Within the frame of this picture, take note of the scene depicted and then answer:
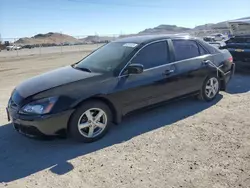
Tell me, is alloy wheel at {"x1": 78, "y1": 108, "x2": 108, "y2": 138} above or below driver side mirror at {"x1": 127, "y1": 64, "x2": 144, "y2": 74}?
below

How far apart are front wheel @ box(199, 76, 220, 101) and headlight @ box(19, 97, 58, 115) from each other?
10.9 ft

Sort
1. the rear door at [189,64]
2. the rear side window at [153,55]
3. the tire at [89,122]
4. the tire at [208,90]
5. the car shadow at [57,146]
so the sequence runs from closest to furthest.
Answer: the car shadow at [57,146]
the tire at [89,122]
the rear side window at [153,55]
the rear door at [189,64]
the tire at [208,90]

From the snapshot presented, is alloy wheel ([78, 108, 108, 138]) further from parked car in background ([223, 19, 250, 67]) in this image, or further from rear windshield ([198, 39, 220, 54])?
parked car in background ([223, 19, 250, 67])

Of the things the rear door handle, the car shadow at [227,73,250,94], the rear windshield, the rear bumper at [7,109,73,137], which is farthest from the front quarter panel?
the car shadow at [227,73,250,94]

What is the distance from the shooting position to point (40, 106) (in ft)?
12.9

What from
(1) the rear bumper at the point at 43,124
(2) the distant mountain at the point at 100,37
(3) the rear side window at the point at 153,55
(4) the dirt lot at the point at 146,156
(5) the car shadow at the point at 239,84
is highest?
(2) the distant mountain at the point at 100,37

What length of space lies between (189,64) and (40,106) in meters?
3.07

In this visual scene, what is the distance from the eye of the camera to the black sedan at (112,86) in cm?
397

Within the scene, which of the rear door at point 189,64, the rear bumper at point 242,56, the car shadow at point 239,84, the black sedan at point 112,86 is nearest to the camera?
the black sedan at point 112,86

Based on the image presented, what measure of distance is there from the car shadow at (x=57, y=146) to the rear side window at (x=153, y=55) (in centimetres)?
102

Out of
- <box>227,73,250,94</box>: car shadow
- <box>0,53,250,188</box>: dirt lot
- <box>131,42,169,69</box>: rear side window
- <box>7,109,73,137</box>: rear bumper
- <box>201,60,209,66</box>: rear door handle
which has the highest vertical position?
<box>131,42,169,69</box>: rear side window

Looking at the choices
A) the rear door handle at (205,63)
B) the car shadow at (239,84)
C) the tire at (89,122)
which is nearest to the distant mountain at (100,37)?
the car shadow at (239,84)

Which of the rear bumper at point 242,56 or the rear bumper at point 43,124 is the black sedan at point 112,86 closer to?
the rear bumper at point 43,124

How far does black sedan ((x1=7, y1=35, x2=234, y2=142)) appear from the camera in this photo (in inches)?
156
